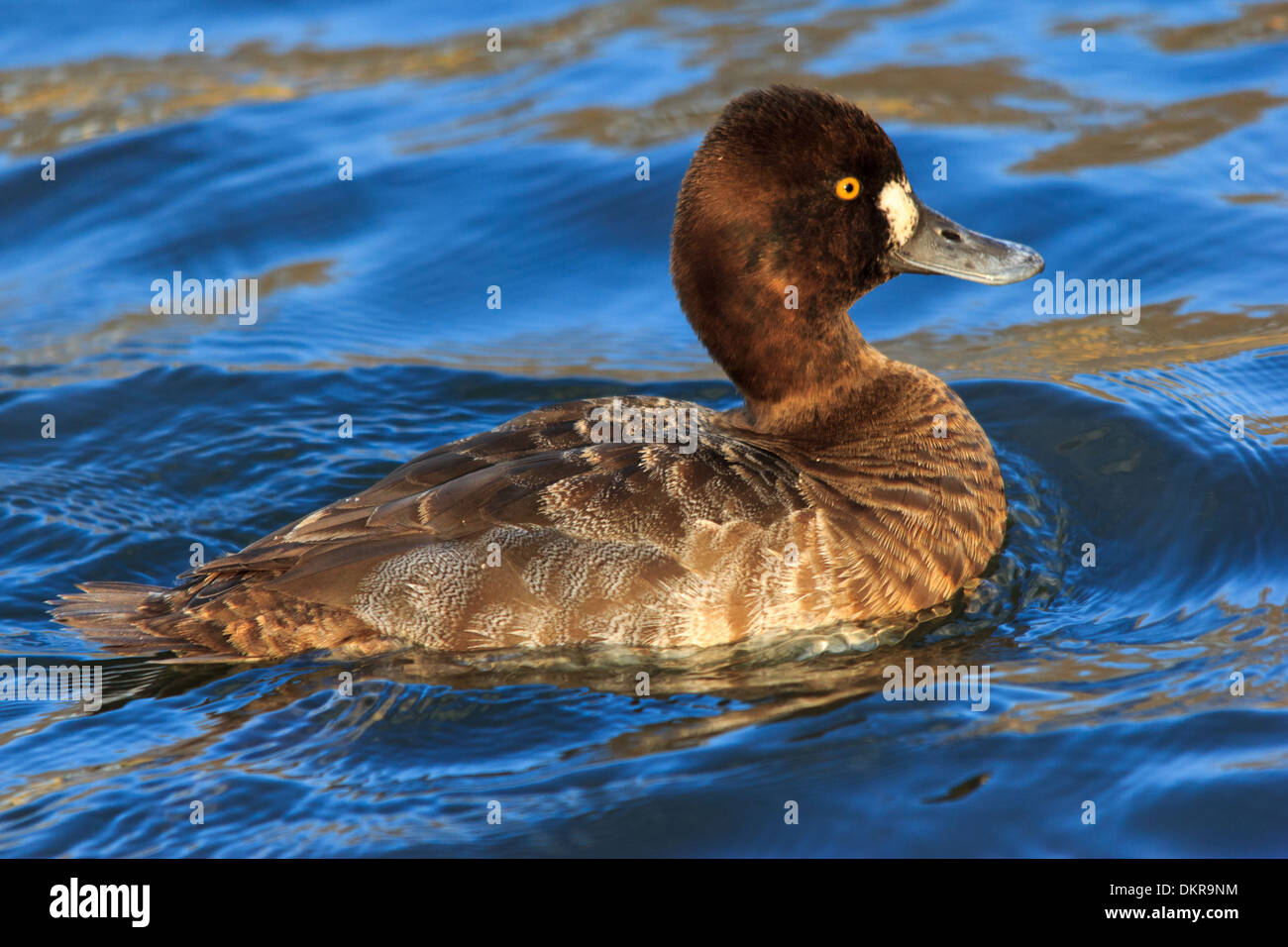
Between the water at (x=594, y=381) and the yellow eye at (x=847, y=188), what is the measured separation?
1612 millimetres

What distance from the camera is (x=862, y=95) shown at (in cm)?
1041

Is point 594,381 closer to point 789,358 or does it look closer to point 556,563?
point 789,358

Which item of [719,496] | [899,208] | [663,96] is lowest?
[719,496]

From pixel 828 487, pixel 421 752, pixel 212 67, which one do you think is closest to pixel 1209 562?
pixel 828 487

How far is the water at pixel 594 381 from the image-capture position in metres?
4.73

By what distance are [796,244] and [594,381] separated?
2.41 metres

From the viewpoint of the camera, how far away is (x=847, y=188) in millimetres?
5742
